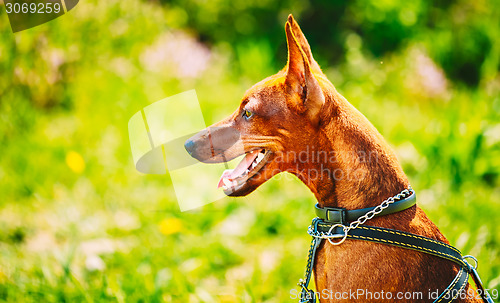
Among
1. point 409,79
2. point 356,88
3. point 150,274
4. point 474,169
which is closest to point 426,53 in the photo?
point 409,79

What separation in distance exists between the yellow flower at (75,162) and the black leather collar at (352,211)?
3.66 metres

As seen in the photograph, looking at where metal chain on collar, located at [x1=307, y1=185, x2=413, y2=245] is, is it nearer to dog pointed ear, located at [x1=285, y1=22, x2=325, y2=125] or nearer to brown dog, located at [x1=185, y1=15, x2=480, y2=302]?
brown dog, located at [x1=185, y1=15, x2=480, y2=302]

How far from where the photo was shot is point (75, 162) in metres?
4.67

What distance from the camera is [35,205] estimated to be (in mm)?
4172

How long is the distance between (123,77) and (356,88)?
3.69 m

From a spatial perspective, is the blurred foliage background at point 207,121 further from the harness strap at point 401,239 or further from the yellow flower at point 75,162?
the harness strap at point 401,239

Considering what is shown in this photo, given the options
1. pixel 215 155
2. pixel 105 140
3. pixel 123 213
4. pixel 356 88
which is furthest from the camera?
pixel 356 88

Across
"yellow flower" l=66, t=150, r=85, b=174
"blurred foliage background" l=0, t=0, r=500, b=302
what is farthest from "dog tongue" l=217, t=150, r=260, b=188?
"yellow flower" l=66, t=150, r=85, b=174

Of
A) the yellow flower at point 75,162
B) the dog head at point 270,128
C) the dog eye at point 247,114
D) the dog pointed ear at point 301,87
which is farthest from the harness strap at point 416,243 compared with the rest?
the yellow flower at point 75,162

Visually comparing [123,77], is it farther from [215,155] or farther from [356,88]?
[215,155]

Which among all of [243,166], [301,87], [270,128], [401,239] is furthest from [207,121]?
[401,239]

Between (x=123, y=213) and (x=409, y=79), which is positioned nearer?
(x=123, y=213)

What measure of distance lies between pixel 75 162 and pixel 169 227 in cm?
166

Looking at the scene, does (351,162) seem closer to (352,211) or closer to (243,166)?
(352,211)
